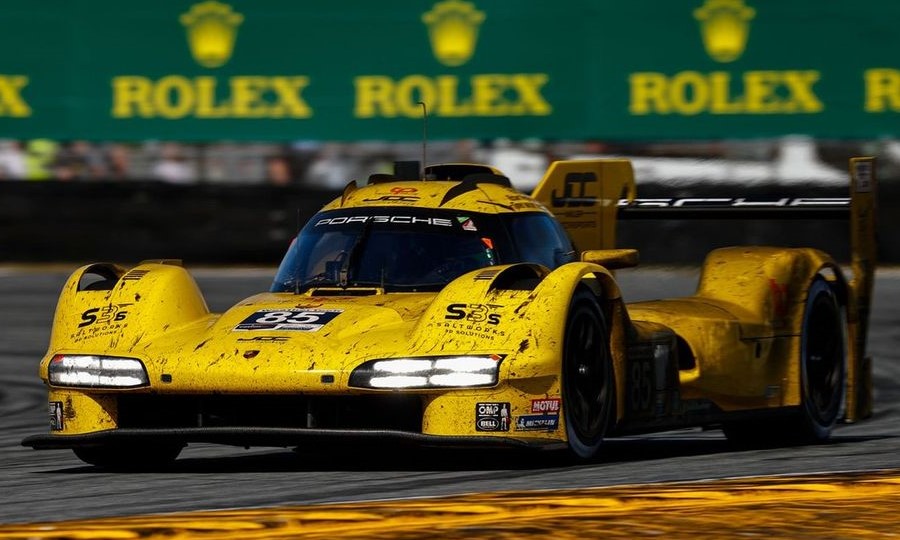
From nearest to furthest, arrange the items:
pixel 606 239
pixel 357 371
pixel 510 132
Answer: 1. pixel 357 371
2. pixel 606 239
3. pixel 510 132

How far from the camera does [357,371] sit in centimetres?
778

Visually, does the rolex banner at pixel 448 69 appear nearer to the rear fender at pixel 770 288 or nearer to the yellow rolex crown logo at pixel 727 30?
the yellow rolex crown logo at pixel 727 30

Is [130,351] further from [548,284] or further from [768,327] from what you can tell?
[768,327]

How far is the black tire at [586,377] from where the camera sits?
8.12 meters

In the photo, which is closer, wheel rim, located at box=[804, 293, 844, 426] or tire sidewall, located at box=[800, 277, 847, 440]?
tire sidewall, located at box=[800, 277, 847, 440]

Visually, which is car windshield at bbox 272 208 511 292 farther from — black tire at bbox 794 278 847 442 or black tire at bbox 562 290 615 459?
black tire at bbox 794 278 847 442

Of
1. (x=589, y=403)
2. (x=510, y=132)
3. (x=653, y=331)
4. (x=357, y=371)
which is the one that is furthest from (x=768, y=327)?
(x=510, y=132)

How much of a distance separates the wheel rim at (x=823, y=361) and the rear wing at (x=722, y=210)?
0.15 meters

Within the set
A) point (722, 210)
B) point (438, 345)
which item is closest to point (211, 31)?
point (722, 210)

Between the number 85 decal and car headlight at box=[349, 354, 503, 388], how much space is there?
452mm

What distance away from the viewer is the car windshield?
8.94 meters

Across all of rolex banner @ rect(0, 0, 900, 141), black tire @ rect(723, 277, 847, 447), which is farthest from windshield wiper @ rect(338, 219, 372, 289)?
rolex banner @ rect(0, 0, 900, 141)

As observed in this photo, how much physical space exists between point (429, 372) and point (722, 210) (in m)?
3.53

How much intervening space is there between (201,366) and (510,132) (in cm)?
1282
